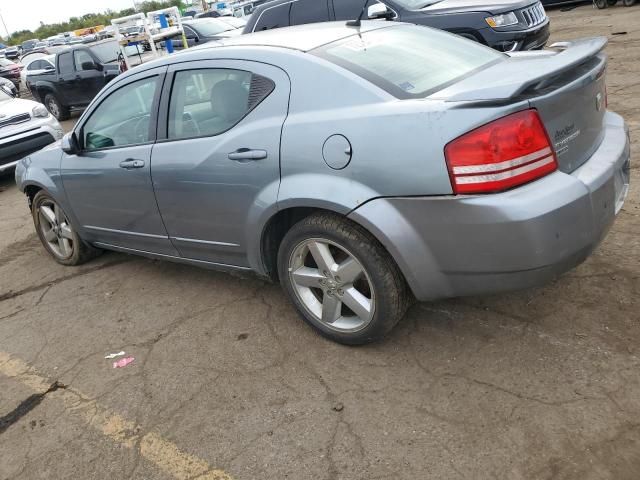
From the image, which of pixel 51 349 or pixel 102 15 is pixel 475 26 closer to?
pixel 51 349

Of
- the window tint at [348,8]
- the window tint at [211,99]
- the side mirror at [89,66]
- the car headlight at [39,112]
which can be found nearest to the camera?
the window tint at [211,99]

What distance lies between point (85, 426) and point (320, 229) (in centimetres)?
156

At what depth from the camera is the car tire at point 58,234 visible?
15.4 ft

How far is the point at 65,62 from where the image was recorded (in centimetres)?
1352

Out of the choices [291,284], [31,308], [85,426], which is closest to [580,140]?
[291,284]

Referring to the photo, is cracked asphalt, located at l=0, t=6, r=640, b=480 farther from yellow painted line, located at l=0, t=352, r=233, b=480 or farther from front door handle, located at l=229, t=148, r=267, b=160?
front door handle, located at l=229, t=148, r=267, b=160

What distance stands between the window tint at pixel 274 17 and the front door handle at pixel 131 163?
19.6 ft

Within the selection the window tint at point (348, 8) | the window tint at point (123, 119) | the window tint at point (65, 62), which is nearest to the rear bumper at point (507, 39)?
the window tint at point (348, 8)

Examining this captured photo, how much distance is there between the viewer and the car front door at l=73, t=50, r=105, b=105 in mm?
12930

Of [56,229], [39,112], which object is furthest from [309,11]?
[56,229]

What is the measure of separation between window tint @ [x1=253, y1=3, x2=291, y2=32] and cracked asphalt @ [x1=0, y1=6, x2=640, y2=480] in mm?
6231

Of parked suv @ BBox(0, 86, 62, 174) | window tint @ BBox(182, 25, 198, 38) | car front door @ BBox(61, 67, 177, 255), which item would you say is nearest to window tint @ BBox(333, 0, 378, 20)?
parked suv @ BBox(0, 86, 62, 174)

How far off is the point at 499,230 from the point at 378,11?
602cm

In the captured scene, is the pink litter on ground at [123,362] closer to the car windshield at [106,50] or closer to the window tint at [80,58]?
the car windshield at [106,50]
